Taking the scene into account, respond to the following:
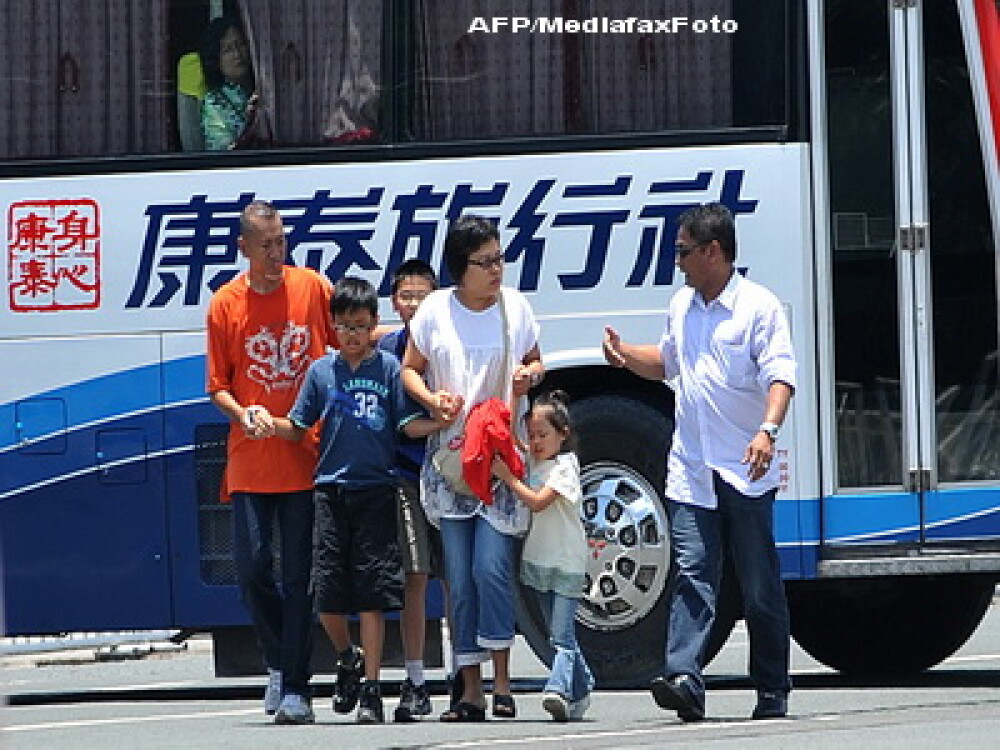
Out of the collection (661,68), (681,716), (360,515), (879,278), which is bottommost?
(681,716)

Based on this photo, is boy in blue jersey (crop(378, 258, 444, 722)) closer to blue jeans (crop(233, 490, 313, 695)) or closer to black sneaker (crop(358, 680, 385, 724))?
black sneaker (crop(358, 680, 385, 724))

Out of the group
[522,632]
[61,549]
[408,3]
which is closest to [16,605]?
[61,549]

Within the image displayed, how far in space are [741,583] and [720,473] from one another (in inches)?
15.8

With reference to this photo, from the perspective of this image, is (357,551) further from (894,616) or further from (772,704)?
(894,616)

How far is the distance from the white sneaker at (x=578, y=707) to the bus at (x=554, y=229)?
137 centimetres

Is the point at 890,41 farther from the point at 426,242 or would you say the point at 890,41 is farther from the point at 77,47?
the point at 77,47

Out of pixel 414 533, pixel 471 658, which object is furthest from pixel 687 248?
pixel 471 658

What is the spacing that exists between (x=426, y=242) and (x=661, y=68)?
121cm

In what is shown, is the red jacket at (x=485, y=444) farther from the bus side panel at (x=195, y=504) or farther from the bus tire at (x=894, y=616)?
the bus tire at (x=894, y=616)

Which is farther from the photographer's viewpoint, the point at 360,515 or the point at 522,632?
the point at 522,632

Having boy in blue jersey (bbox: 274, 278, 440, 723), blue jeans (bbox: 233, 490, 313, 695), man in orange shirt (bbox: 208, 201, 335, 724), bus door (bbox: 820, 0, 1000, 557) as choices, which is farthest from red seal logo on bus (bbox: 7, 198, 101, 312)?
bus door (bbox: 820, 0, 1000, 557)

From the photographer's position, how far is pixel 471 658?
836 centimetres

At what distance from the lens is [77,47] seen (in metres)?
10.2

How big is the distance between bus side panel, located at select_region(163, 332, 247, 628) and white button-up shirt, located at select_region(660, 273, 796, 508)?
2.53m
